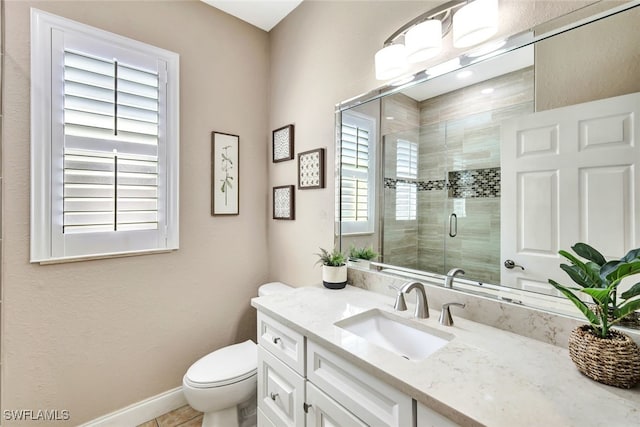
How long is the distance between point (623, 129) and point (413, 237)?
79cm

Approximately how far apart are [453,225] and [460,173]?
223 millimetres

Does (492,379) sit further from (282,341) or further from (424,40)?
(424,40)

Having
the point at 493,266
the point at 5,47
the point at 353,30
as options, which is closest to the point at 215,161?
the point at 5,47

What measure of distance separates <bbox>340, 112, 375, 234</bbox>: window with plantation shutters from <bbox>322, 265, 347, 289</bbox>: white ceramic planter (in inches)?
10.1

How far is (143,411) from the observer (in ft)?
5.49

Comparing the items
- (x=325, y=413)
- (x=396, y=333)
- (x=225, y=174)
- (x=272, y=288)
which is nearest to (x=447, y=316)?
(x=396, y=333)

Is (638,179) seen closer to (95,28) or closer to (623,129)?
(623,129)

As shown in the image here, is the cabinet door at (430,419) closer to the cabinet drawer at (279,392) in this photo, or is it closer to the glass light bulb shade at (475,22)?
the cabinet drawer at (279,392)

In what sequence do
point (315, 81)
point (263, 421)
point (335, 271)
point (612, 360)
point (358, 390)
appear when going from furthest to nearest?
1. point (315, 81)
2. point (335, 271)
3. point (263, 421)
4. point (358, 390)
5. point (612, 360)

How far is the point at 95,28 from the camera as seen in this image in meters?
1.53

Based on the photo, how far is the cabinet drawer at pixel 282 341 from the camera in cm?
107

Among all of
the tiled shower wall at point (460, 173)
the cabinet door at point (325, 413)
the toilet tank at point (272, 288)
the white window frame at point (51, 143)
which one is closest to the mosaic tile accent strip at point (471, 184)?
the tiled shower wall at point (460, 173)

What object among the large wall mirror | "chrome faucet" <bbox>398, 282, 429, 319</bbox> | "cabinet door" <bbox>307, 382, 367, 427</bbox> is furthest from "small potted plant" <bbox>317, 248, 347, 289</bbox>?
"cabinet door" <bbox>307, 382, 367, 427</bbox>

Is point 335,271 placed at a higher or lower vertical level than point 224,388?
higher
